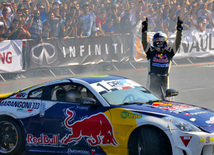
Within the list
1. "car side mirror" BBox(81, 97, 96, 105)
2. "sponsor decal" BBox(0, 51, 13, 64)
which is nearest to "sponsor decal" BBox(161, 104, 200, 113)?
"car side mirror" BBox(81, 97, 96, 105)

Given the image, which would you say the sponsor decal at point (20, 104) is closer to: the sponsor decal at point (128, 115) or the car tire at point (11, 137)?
the car tire at point (11, 137)

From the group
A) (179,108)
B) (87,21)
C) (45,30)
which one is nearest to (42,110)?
(179,108)

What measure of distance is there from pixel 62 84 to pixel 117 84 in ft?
2.73

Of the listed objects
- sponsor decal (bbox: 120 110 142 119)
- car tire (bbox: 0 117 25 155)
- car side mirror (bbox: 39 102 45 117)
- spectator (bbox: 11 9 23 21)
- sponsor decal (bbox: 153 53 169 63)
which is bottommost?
car tire (bbox: 0 117 25 155)

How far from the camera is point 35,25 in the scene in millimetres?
18656

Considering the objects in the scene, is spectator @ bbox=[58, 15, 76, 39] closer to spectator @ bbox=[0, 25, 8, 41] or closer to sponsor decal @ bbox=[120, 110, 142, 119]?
spectator @ bbox=[0, 25, 8, 41]

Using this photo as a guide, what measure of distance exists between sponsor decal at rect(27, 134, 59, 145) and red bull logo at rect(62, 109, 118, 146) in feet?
0.63

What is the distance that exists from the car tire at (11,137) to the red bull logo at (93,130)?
0.84 metres

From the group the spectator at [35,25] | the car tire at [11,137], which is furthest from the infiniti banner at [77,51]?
the car tire at [11,137]

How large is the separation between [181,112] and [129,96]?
93 centimetres

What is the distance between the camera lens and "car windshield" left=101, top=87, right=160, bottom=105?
679 cm

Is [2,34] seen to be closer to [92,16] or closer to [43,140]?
[92,16]

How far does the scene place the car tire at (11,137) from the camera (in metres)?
7.23

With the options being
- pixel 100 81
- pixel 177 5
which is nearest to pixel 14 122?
pixel 100 81
